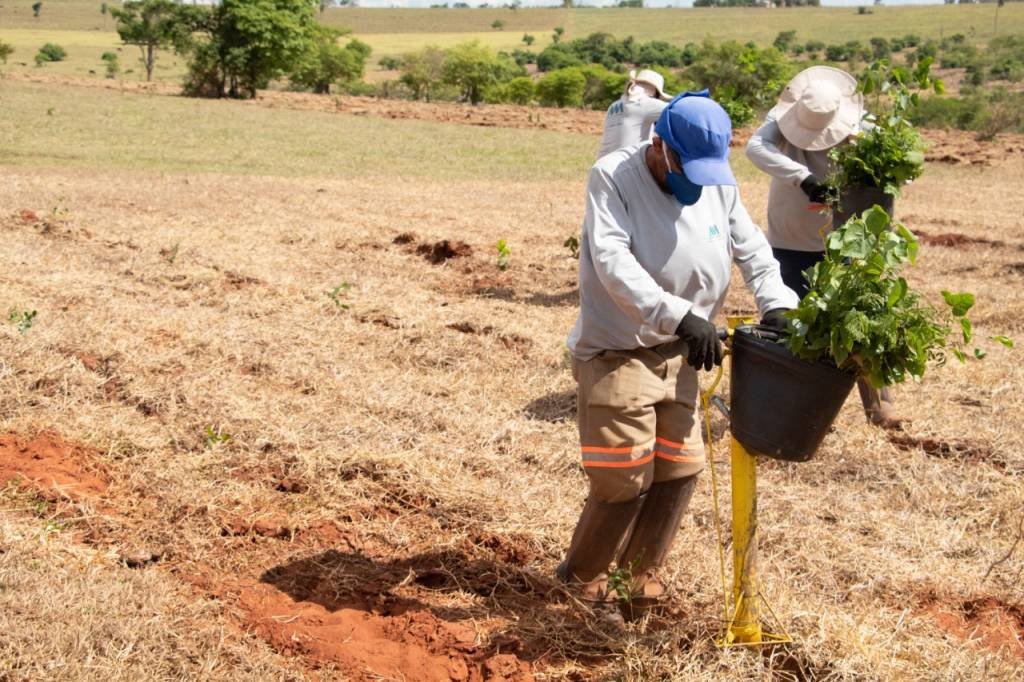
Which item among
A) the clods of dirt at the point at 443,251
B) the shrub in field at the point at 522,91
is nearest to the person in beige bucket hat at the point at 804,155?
the clods of dirt at the point at 443,251

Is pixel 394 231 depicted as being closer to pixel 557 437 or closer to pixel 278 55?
pixel 557 437

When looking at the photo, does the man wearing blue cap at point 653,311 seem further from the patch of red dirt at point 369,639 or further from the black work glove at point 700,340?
the patch of red dirt at point 369,639

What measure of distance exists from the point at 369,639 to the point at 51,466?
201cm

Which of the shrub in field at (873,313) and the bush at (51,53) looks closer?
the shrub in field at (873,313)

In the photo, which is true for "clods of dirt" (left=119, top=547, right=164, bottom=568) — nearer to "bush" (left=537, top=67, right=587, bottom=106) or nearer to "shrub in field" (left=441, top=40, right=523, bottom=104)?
"bush" (left=537, top=67, right=587, bottom=106)

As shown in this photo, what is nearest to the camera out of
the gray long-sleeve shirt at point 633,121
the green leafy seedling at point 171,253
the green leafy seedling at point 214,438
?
the green leafy seedling at point 214,438

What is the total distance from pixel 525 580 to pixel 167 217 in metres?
9.10

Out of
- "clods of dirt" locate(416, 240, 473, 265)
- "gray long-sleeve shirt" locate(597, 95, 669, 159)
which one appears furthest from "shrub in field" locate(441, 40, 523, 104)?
"gray long-sleeve shirt" locate(597, 95, 669, 159)

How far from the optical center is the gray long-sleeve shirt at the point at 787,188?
5.85m

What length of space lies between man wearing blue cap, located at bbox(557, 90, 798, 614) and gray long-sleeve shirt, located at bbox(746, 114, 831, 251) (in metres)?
2.19

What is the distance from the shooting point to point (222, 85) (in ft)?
141

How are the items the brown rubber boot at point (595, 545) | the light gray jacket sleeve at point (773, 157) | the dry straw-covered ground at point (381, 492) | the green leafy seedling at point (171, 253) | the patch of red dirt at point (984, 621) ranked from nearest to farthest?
1. the dry straw-covered ground at point (381, 492)
2. the brown rubber boot at point (595, 545)
3. the patch of red dirt at point (984, 621)
4. the light gray jacket sleeve at point (773, 157)
5. the green leafy seedling at point (171, 253)

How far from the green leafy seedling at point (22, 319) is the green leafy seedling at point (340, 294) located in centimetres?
213

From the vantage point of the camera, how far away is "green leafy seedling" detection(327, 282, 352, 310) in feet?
26.7
